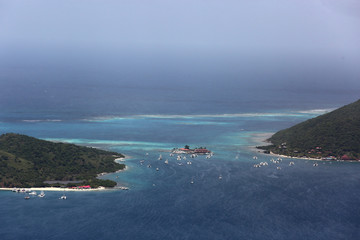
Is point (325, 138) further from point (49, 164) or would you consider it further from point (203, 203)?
point (49, 164)

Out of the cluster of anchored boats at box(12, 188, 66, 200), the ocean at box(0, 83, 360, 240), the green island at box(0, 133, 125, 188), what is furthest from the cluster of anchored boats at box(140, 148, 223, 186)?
the cluster of anchored boats at box(12, 188, 66, 200)

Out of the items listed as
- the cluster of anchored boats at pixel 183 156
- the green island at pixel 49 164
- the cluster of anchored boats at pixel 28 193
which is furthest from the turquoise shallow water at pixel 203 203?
the green island at pixel 49 164

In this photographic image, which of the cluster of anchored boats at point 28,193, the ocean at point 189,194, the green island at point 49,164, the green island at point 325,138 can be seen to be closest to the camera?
the ocean at point 189,194

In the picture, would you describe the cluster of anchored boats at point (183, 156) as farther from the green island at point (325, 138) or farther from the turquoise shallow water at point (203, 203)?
the green island at point (325, 138)

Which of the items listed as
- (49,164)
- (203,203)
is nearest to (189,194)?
(203,203)

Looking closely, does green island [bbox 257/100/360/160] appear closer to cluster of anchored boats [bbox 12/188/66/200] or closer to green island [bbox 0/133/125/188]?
green island [bbox 0/133/125/188]

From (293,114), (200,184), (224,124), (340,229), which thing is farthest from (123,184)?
(293,114)

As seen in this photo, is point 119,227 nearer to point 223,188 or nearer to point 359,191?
point 223,188
